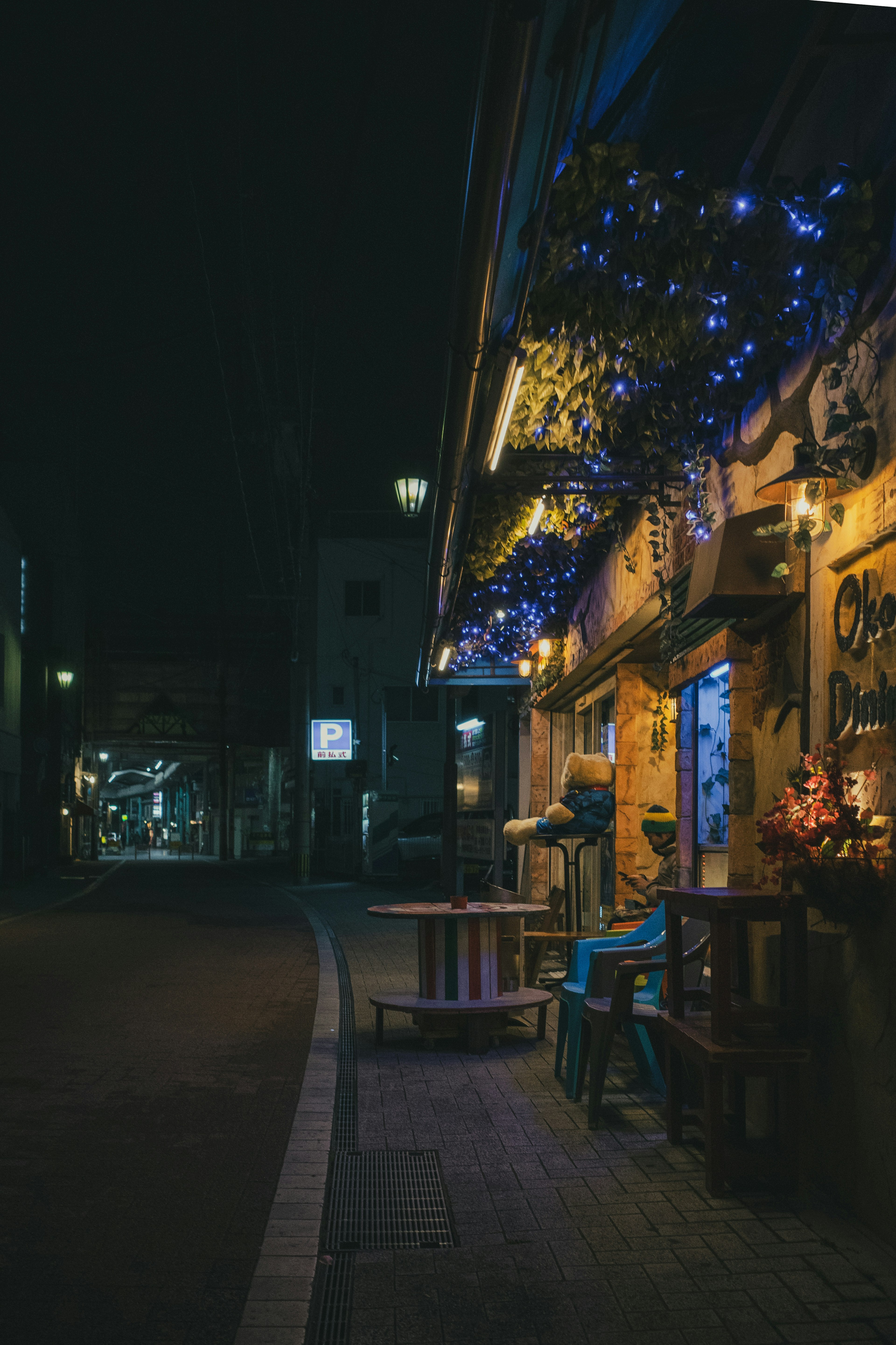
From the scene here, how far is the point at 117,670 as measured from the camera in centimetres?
4412

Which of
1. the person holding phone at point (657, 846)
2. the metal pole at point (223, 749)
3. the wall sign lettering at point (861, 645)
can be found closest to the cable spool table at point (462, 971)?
the person holding phone at point (657, 846)

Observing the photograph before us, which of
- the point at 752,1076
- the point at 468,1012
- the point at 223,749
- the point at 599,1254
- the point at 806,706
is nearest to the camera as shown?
the point at 599,1254

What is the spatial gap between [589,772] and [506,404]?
18.2ft

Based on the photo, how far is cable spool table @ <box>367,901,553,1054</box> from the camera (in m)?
7.55

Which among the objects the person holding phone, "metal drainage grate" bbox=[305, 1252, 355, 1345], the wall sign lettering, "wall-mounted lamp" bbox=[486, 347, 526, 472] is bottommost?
"metal drainage grate" bbox=[305, 1252, 355, 1345]

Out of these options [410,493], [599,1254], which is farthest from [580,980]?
[410,493]

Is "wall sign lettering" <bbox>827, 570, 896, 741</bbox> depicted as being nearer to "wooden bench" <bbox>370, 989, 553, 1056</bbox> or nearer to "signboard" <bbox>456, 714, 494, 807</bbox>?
"wooden bench" <bbox>370, 989, 553, 1056</bbox>

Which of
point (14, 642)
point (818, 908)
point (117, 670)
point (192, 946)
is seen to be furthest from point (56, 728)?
point (818, 908)

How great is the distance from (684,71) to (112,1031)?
723 centimetres

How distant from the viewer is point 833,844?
408cm

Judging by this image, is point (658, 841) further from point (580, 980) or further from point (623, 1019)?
point (623, 1019)

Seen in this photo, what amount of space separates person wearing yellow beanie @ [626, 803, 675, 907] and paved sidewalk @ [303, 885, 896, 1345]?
96.7 inches

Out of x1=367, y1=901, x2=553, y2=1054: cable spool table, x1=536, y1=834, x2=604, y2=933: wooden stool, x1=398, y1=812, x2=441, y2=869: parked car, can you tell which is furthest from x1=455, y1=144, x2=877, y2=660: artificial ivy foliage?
x1=398, y1=812, x2=441, y2=869: parked car

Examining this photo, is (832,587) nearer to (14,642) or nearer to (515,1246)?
(515,1246)
